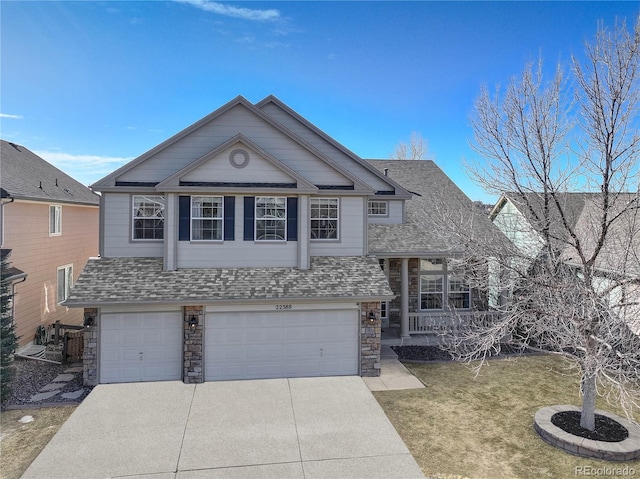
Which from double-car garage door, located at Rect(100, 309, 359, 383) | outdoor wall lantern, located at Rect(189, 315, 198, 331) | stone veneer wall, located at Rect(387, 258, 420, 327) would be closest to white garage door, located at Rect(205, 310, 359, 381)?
double-car garage door, located at Rect(100, 309, 359, 383)

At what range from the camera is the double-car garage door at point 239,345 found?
10.2m

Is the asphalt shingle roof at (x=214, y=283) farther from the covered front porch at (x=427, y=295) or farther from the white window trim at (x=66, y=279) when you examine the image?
the white window trim at (x=66, y=279)

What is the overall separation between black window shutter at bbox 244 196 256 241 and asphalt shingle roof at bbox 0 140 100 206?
779cm

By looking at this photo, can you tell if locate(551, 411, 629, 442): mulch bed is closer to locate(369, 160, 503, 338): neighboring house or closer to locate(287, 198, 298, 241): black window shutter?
locate(369, 160, 503, 338): neighboring house

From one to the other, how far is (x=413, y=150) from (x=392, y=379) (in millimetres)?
29878

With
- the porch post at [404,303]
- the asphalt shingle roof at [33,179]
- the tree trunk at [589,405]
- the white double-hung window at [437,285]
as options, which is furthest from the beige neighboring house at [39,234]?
the tree trunk at [589,405]

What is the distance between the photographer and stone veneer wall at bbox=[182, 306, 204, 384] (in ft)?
33.4

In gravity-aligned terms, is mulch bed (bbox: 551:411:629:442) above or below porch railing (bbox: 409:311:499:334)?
below

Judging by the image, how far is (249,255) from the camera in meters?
11.5

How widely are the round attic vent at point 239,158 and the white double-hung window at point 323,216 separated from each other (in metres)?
2.47

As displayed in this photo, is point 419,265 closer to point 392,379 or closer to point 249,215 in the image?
point 392,379

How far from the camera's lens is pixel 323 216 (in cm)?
1221

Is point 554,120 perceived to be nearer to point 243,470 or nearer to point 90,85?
point 243,470

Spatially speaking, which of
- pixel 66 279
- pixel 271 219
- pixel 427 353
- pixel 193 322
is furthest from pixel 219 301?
pixel 66 279
